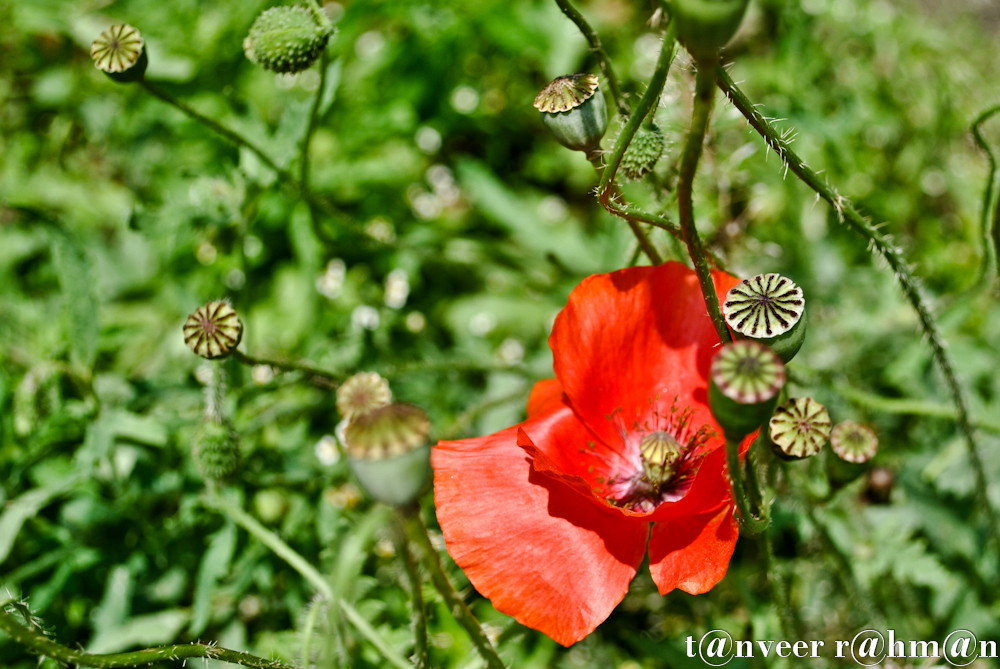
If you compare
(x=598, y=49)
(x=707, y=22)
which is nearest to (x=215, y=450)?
(x=598, y=49)

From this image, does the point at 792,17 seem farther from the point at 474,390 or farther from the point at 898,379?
the point at 474,390

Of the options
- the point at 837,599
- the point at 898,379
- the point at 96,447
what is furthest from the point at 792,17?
the point at 96,447

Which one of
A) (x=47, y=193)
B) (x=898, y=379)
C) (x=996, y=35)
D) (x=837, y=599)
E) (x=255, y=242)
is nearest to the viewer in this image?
(x=837, y=599)

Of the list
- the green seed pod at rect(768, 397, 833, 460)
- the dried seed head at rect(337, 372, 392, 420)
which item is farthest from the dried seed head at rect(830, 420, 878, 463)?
the dried seed head at rect(337, 372, 392, 420)

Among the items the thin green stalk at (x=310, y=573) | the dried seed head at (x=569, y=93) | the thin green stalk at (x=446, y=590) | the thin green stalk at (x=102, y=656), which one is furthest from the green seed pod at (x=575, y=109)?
the thin green stalk at (x=102, y=656)

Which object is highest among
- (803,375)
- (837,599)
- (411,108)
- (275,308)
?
(411,108)
